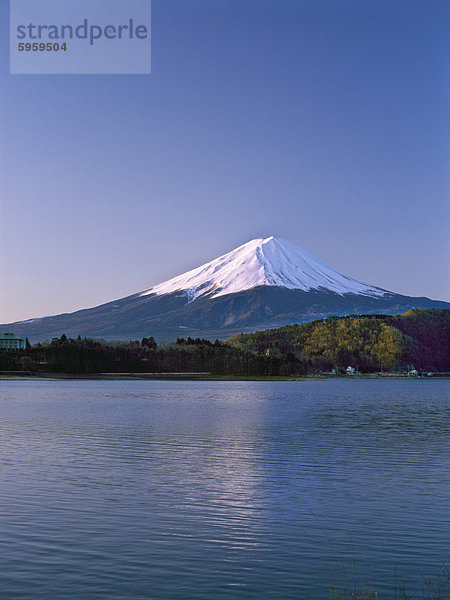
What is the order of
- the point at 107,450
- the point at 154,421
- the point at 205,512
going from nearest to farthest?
the point at 205,512 < the point at 107,450 < the point at 154,421

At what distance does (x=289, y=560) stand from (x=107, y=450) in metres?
22.9

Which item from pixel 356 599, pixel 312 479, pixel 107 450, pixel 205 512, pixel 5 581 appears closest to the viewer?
pixel 356 599

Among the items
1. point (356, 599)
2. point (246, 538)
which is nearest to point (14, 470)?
point (246, 538)

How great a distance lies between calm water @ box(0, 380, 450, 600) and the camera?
14898mm

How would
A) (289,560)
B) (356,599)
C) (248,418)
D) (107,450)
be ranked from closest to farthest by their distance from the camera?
(356,599) < (289,560) < (107,450) < (248,418)

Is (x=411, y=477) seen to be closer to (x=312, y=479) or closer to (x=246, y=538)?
(x=312, y=479)

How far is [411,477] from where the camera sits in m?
28.3

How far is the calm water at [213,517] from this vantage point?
14.9 metres

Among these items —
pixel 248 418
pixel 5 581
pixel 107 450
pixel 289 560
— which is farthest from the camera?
pixel 248 418

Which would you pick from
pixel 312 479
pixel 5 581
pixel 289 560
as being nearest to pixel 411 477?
pixel 312 479

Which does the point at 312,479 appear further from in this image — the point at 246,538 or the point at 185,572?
the point at 185,572

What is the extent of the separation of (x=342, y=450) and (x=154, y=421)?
2573cm

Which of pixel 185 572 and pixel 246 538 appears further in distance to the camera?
pixel 246 538

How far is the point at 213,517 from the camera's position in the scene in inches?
818
